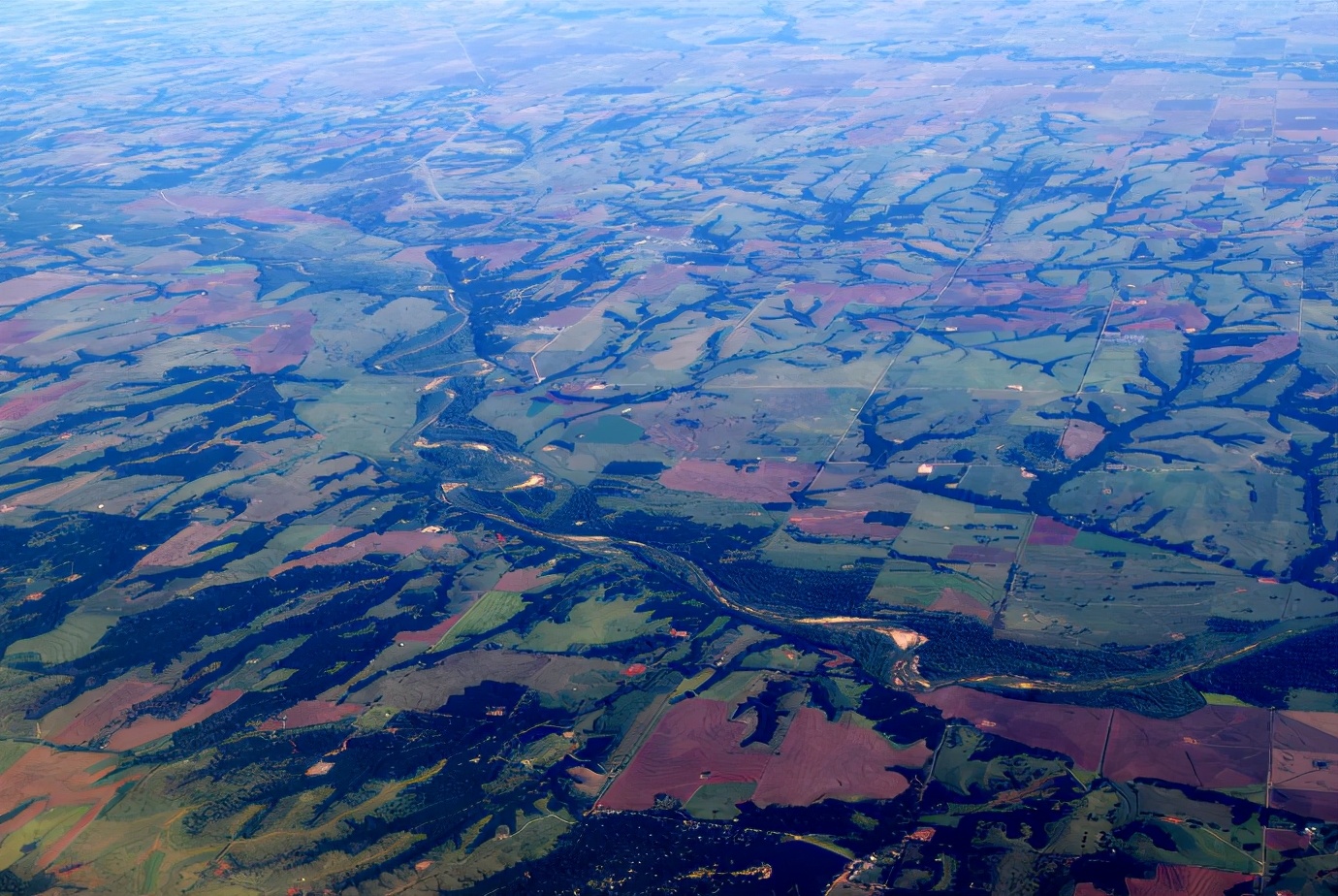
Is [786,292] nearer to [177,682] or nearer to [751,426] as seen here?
[751,426]

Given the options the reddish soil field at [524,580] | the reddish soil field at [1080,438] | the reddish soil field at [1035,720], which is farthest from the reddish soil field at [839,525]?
the reddish soil field at [524,580]

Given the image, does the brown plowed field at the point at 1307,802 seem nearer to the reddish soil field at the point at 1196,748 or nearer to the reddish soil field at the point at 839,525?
the reddish soil field at the point at 1196,748

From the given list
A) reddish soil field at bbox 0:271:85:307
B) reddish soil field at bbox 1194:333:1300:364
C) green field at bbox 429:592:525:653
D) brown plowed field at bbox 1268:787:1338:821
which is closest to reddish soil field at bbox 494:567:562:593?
green field at bbox 429:592:525:653

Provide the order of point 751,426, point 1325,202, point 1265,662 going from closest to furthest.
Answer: point 1265,662 → point 751,426 → point 1325,202

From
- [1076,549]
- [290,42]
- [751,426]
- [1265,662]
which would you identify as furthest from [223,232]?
[290,42]

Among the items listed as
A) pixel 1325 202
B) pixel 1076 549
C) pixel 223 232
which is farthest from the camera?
pixel 223 232

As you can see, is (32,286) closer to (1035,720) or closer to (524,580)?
(524,580)
